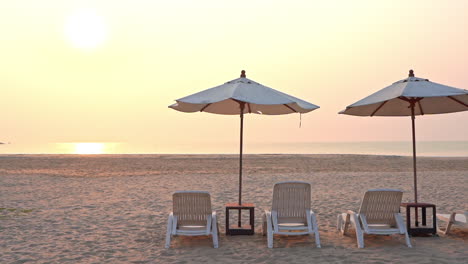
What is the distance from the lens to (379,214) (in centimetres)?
590

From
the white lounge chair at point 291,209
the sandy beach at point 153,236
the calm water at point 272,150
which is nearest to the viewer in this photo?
the sandy beach at point 153,236

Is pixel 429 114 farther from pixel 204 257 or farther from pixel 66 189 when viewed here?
pixel 66 189

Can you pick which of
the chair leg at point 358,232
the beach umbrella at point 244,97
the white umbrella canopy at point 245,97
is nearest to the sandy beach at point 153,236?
the chair leg at point 358,232

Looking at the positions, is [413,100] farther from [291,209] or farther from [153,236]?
[153,236]

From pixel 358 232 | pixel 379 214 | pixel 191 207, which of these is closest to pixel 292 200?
pixel 358 232

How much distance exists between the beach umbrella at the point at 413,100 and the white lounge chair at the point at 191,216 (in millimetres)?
2650

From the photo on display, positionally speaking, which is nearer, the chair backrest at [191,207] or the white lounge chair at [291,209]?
the chair backrest at [191,207]

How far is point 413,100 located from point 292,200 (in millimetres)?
2601

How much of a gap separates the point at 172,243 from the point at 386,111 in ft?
14.1

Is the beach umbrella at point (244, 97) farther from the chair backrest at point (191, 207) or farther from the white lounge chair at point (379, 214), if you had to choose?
the white lounge chair at point (379, 214)

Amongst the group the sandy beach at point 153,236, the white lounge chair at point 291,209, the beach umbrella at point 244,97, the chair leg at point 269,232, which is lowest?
the sandy beach at point 153,236

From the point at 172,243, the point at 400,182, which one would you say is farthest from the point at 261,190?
the point at 172,243

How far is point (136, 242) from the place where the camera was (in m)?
6.16

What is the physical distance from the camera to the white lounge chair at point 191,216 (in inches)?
225
